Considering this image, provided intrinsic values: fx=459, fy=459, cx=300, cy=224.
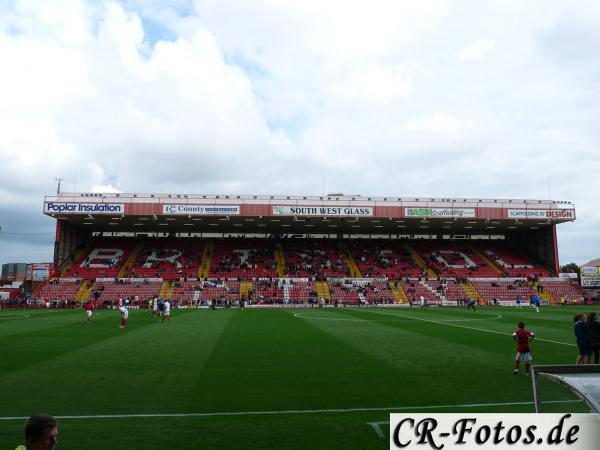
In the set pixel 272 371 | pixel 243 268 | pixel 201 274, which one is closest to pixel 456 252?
pixel 243 268

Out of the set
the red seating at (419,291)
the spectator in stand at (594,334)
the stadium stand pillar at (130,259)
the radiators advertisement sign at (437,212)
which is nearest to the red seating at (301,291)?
the red seating at (419,291)

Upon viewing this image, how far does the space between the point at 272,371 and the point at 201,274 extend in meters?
47.6

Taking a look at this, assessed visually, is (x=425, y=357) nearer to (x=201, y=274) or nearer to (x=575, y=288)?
(x=201, y=274)

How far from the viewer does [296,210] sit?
2251 inches

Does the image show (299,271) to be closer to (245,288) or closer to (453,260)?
(245,288)

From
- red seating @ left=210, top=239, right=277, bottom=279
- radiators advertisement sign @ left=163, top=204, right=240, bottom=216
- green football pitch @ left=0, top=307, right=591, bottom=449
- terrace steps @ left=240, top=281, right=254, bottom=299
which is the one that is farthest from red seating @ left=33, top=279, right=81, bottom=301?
green football pitch @ left=0, top=307, right=591, bottom=449

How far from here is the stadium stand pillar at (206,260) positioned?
195 ft

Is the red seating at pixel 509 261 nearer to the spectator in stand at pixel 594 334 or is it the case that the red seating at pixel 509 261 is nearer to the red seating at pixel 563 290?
the red seating at pixel 563 290

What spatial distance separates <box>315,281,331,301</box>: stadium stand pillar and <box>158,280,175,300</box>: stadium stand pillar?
17440 millimetres

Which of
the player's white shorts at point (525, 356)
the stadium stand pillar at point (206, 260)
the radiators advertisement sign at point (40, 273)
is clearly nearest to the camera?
the player's white shorts at point (525, 356)

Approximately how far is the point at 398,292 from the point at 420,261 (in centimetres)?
1029

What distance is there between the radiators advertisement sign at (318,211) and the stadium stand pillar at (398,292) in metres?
9.77

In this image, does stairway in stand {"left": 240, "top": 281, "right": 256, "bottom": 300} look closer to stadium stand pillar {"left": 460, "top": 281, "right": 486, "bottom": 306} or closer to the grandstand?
the grandstand

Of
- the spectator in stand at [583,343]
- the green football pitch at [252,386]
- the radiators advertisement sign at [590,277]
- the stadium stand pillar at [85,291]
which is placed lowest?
the green football pitch at [252,386]
